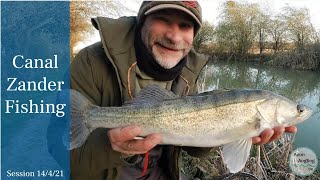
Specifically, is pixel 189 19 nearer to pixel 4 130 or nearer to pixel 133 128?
pixel 133 128

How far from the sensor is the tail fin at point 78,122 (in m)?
2.15

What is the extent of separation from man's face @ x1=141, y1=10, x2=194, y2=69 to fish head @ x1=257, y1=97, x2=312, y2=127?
76cm

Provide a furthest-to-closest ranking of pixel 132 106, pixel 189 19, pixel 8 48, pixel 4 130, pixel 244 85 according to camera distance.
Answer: pixel 244 85, pixel 8 48, pixel 4 130, pixel 189 19, pixel 132 106

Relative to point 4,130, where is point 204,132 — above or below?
above

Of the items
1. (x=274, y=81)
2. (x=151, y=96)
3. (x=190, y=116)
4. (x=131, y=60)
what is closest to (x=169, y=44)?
(x=131, y=60)

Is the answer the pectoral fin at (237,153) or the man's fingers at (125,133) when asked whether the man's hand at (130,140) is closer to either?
the man's fingers at (125,133)

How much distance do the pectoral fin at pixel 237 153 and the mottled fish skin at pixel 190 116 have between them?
0.25 feet

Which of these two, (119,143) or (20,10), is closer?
(119,143)

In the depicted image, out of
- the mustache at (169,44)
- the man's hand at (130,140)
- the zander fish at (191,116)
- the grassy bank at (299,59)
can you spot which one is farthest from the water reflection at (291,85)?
the man's hand at (130,140)

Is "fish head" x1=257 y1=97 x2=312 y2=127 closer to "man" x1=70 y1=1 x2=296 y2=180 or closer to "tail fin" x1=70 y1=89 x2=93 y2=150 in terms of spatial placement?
"man" x1=70 y1=1 x2=296 y2=180

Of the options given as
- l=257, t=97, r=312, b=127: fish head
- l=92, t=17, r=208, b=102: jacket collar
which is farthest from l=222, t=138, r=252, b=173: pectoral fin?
l=92, t=17, r=208, b=102: jacket collar

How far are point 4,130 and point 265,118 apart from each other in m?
5.88

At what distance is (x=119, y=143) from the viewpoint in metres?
2.11

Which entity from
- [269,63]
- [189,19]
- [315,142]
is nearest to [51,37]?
[315,142]
